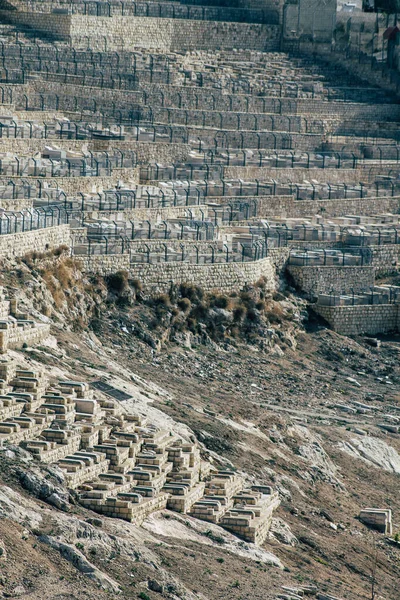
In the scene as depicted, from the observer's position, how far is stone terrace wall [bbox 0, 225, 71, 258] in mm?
48250

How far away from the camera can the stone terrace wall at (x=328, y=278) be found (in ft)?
194

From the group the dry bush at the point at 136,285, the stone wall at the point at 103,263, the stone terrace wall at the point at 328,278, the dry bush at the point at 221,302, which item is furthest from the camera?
the stone terrace wall at the point at 328,278

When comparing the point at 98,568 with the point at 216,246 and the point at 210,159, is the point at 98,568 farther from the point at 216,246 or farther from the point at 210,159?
the point at 210,159

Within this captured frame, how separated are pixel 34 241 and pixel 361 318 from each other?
1279cm

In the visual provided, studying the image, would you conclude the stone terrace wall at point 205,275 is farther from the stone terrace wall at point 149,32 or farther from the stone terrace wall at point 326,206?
the stone terrace wall at point 149,32

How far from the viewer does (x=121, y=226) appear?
54062 millimetres

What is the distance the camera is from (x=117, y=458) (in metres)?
36.5

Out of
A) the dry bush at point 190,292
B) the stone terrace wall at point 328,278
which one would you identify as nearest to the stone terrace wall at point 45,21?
the stone terrace wall at point 328,278

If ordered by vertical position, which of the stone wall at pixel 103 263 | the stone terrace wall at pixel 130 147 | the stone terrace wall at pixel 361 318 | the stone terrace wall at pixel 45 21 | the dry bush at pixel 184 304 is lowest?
the stone terrace wall at pixel 361 318

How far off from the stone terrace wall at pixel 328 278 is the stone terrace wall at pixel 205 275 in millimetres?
1639

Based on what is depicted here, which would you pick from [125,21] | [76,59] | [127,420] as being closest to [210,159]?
[76,59]

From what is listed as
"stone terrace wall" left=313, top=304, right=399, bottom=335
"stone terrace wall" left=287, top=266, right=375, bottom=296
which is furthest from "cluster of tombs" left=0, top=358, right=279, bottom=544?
"stone terrace wall" left=287, top=266, right=375, bottom=296

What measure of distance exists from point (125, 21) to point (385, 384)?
28.9m

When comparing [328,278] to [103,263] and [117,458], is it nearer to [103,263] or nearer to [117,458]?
[103,263]
